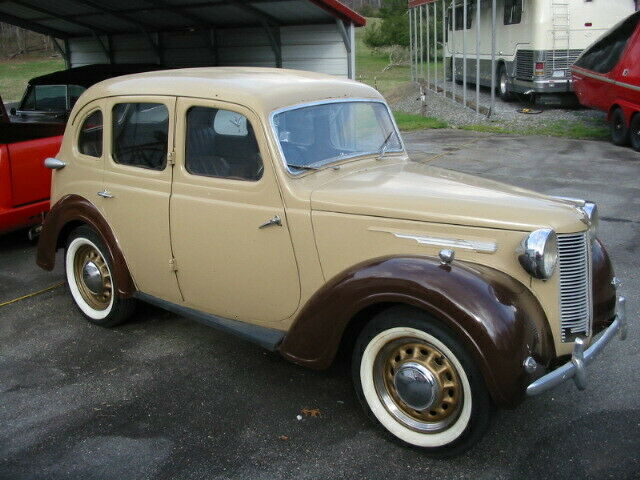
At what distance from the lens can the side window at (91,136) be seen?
461 centimetres

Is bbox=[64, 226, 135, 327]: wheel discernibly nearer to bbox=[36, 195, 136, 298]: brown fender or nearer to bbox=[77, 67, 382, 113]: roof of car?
bbox=[36, 195, 136, 298]: brown fender

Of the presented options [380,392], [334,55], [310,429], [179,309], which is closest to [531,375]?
[380,392]

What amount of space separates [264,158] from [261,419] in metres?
1.45

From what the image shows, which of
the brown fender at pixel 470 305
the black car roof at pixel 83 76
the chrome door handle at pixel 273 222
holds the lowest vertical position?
the brown fender at pixel 470 305

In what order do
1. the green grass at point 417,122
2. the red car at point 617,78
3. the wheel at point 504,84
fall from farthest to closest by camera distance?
the wheel at point 504,84 → the green grass at point 417,122 → the red car at point 617,78

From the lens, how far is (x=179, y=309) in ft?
14.0

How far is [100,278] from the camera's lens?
4.77 meters

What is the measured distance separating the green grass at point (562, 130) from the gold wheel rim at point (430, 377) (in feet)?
36.6

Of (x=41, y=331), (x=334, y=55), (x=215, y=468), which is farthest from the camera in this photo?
(x=334, y=55)

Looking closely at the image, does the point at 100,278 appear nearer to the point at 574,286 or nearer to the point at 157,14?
the point at 574,286

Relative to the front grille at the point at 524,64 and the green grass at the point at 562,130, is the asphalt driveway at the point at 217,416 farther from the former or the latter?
the front grille at the point at 524,64

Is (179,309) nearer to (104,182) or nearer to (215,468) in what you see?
(104,182)

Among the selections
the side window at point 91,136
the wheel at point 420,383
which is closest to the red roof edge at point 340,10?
the side window at point 91,136

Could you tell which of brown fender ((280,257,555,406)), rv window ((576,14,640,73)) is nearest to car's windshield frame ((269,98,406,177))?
brown fender ((280,257,555,406))
